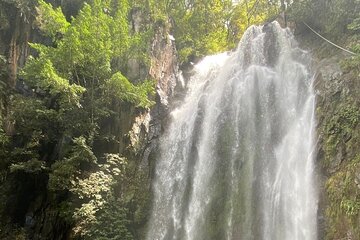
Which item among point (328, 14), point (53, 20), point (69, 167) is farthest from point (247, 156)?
point (53, 20)

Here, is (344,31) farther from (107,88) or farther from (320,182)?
(107,88)

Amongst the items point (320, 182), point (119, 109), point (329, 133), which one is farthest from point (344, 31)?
point (119, 109)

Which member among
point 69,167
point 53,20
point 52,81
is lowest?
point 69,167

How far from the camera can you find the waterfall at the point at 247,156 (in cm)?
1182

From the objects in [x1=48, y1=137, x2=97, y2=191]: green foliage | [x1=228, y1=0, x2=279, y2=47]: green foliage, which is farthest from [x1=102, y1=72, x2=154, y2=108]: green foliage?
[x1=228, y1=0, x2=279, y2=47]: green foliage

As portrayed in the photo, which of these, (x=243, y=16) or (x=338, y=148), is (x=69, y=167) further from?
(x=243, y=16)

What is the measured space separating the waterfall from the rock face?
45cm

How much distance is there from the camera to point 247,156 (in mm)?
13867

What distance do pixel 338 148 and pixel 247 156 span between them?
3516mm

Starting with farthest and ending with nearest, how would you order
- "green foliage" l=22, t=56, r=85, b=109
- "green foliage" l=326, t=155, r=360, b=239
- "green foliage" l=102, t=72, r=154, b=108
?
"green foliage" l=102, t=72, r=154, b=108 → "green foliage" l=22, t=56, r=85, b=109 → "green foliage" l=326, t=155, r=360, b=239

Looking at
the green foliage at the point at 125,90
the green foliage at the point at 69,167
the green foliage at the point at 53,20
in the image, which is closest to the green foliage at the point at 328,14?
the green foliage at the point at 125,90

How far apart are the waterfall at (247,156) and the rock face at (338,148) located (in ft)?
1.47

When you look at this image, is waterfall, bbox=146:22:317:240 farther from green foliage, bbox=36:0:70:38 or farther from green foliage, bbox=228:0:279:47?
green foliage, bbox=228:0:279:47

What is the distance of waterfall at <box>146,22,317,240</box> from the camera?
11820 millimetres
